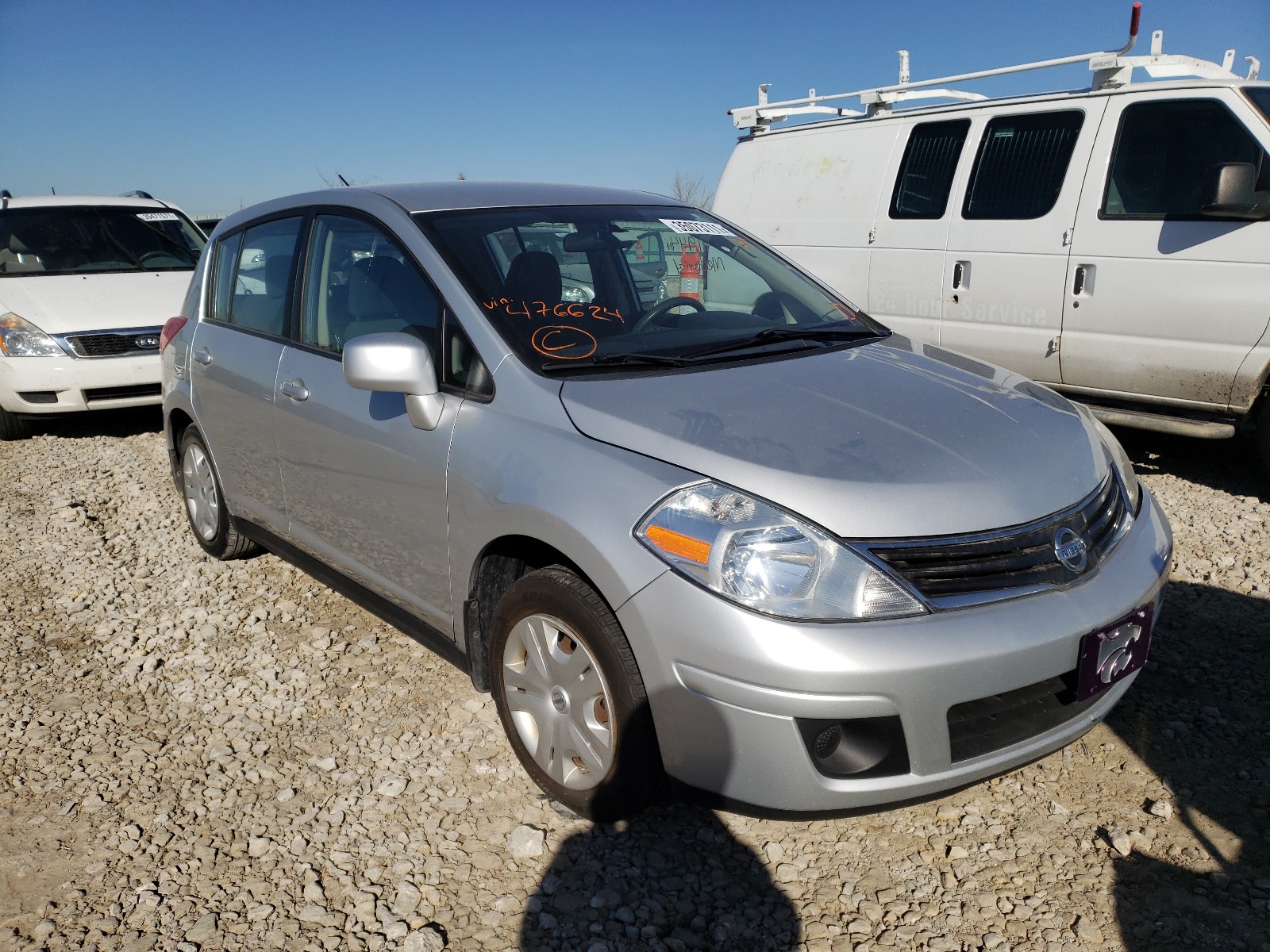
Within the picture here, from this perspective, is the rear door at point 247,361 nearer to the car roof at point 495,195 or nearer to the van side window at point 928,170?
the car roof at point 495,195

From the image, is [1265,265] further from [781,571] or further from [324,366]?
[324,366]

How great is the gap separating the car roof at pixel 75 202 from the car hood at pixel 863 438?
7237mm

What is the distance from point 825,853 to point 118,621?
3.08 metres

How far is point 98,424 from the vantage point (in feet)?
26.6

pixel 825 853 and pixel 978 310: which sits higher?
pixel 978 310

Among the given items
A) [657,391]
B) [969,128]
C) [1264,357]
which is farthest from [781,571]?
[969,128]

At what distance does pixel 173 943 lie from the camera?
7.52 ft

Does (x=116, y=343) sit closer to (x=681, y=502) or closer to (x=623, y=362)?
(x=623, y=362)

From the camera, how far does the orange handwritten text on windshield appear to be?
111 inches

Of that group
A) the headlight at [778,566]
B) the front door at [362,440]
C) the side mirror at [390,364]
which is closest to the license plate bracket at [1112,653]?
the headlight at [778,566]

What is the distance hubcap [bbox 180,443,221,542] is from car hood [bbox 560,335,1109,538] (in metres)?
2.56

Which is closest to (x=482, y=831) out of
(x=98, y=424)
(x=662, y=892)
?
(x=662, y=892)

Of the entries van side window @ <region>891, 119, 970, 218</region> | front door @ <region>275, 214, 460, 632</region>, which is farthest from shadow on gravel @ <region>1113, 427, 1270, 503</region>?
front door @ <region>275, 214, 460, 632</region>

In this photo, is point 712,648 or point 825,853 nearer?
point 712,648
